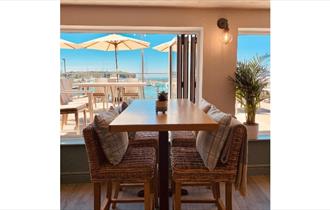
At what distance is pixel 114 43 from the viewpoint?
4133 mm

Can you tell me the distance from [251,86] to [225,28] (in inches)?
33.4

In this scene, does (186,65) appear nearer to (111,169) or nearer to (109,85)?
(109,85)

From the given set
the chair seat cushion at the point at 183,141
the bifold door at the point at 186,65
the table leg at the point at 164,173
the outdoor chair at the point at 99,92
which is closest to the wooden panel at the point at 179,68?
the bifold door at the point at 186,65

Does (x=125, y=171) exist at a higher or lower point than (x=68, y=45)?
lower

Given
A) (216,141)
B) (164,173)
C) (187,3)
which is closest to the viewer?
(216,141)

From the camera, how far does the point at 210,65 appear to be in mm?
3982

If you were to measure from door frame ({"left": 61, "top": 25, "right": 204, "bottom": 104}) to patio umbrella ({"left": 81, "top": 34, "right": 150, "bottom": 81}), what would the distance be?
0.10 m

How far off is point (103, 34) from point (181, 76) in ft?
4.30

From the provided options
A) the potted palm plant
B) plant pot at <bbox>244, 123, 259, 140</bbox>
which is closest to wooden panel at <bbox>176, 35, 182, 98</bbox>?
the potted palm plant

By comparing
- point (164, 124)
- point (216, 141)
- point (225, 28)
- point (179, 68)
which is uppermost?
point (225, 28)

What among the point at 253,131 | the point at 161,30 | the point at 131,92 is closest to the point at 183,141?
the point at 253,131
